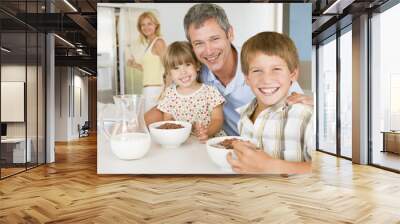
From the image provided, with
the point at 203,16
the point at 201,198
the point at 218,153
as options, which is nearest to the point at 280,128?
the point at 218,153

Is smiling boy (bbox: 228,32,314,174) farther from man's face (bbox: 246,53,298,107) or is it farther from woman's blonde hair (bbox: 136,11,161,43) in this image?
woman's blonde hair (bbox: 136,11,161,43)

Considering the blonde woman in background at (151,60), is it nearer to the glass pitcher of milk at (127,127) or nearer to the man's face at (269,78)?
the glass pitcher of milk at (127,127)

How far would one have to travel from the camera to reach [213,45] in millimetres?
5027

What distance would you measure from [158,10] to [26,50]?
7.91ft

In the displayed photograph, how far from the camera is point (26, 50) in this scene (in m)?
5.80

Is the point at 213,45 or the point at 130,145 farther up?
the point at 213,45

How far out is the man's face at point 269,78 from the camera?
4.91 metres

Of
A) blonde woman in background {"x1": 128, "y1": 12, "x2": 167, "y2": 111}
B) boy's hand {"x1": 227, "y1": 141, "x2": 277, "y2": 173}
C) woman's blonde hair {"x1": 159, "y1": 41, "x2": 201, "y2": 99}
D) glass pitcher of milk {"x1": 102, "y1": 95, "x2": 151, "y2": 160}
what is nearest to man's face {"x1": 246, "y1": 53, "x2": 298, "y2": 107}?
boy's hand {"x1": 227, "y1": 141, "x2": 277, "y2": 173}

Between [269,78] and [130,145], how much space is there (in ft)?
6.99

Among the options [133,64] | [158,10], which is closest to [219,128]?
[133,64]

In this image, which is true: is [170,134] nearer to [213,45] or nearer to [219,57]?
[219,57]

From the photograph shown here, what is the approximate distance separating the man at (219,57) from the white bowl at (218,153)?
0.62ft

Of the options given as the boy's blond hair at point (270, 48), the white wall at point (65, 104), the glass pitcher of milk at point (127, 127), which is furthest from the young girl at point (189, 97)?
the white wall at point (65, 104)

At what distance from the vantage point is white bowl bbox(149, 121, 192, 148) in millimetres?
4953
